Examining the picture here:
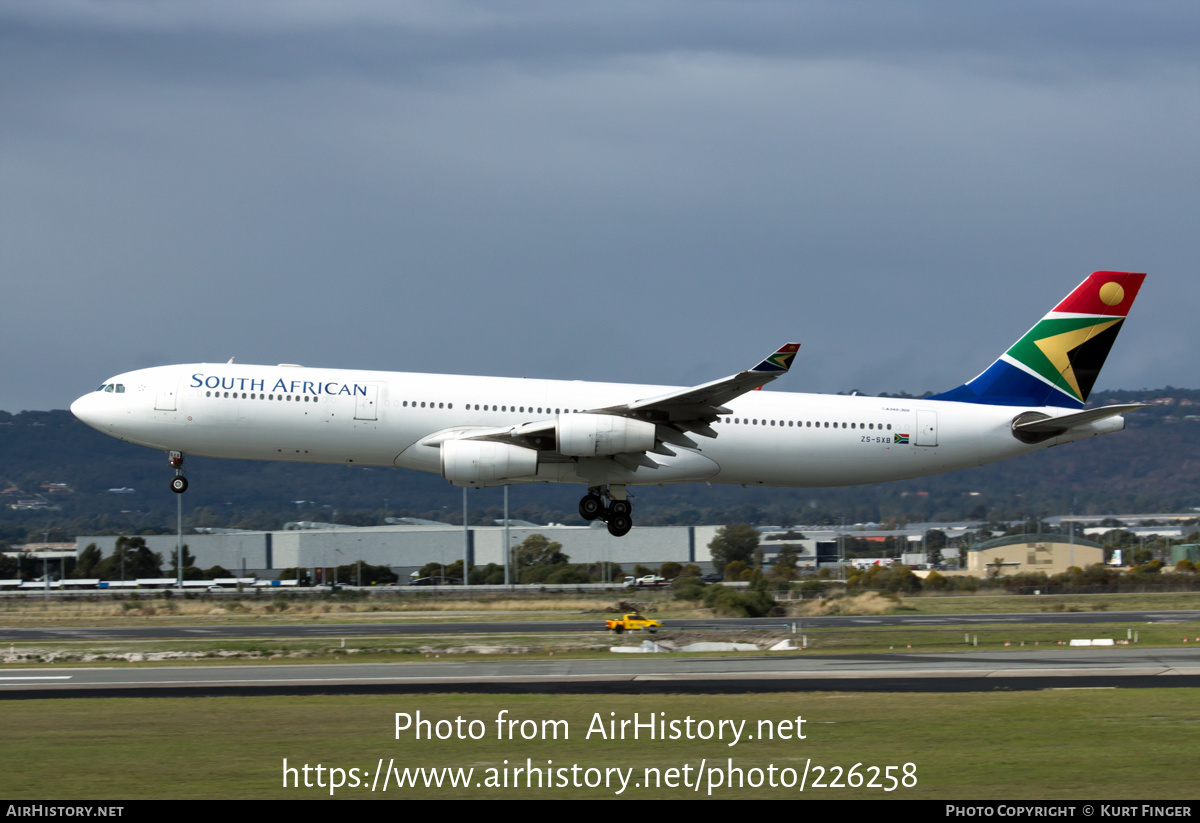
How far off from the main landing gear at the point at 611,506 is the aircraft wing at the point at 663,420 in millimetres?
1241

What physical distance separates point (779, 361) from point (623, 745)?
42.8 ft

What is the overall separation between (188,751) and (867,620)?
34.0 meters

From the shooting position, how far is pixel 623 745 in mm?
18969

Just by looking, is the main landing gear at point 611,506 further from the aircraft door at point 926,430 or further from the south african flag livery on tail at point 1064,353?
the south african flag livery on tail at point 1064,353

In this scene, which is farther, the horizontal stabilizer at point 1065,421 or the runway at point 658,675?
the horizontal stabilizer at point 1065,421

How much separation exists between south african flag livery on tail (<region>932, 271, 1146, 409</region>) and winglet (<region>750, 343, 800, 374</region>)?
8845 millimetres

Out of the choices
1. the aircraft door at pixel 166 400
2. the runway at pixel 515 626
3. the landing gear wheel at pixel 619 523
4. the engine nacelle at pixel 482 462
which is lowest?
the runway at pixel 515 626

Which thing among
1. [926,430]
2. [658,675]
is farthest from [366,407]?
[926,430]

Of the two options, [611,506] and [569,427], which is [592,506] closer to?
[611,506]

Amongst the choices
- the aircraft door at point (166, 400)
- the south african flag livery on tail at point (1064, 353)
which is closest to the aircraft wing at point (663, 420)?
the aircraft door at point (166, 400)

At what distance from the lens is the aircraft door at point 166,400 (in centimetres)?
3272

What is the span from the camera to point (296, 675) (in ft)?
97.9

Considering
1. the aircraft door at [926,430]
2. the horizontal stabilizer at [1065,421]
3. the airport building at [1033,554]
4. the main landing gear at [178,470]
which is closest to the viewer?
the horizontal stabilizer at [1065,421]

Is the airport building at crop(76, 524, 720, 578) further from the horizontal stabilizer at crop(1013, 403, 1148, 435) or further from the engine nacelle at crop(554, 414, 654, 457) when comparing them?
the engine nacelle at crop(554, 414, 654, 457)
